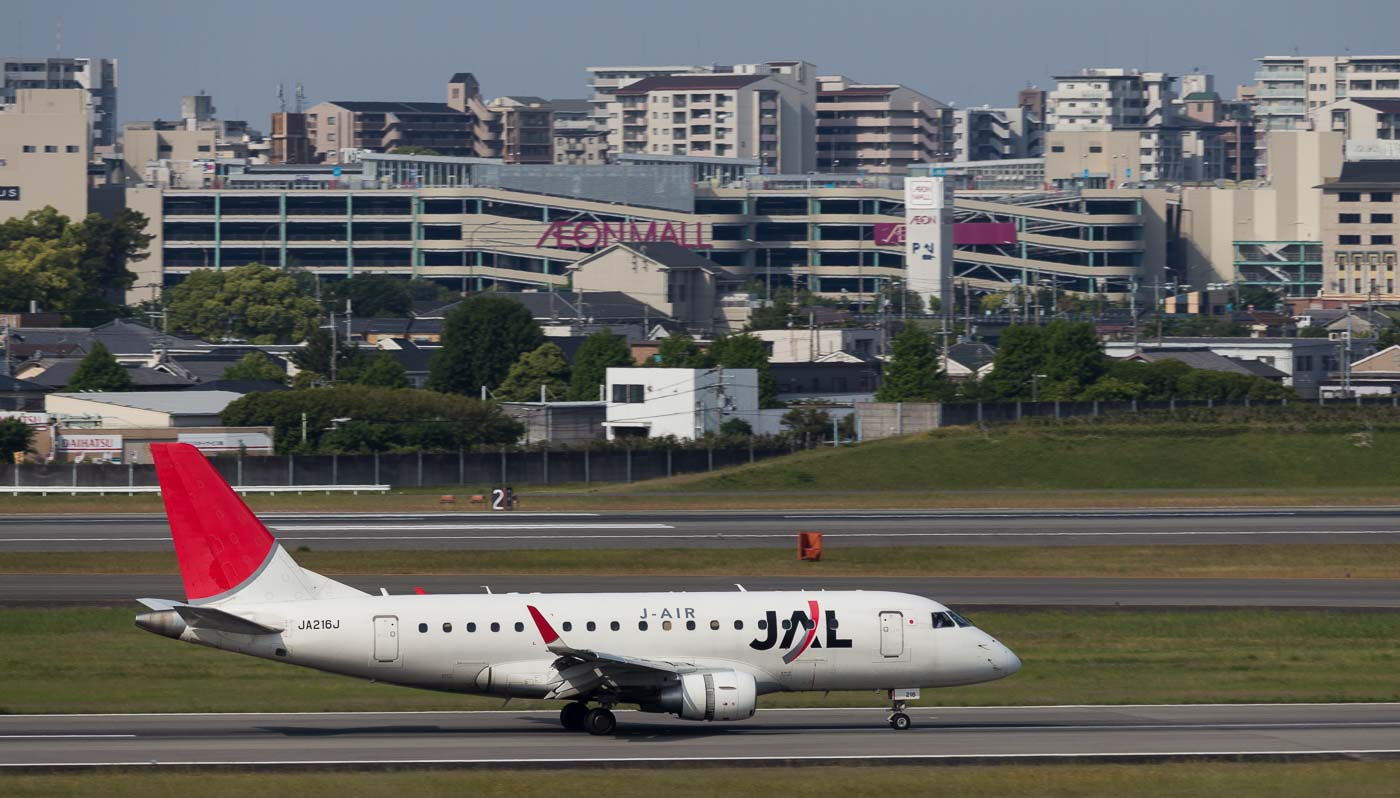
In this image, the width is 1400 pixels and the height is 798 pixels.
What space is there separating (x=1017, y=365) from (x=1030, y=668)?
98.0m

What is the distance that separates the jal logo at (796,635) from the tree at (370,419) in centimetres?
8164

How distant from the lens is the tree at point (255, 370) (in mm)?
153375

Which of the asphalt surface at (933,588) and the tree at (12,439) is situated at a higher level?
the tree at (12,439)

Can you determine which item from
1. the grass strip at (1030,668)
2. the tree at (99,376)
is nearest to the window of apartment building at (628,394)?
the tree at (99,376)

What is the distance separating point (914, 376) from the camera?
141 metres

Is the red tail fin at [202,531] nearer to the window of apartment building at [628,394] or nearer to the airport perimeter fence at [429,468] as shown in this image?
the airport perimeter fence at [429,468]

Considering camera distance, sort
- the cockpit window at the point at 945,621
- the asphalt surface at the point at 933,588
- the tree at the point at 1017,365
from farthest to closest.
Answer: the tree at the point at 1017,365 → the asphalt surface at the point at 933,588 → the cockpit window at the point at 945,621

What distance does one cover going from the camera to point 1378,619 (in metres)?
56.5

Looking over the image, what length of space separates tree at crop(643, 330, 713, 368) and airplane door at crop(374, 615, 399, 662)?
111m

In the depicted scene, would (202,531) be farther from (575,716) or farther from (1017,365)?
(1017,365)

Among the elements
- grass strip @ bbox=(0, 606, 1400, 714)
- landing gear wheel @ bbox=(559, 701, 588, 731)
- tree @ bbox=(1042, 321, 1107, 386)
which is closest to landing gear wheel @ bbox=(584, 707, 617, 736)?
landing gear wheel @ bbox=(559, 701, 588, 731)

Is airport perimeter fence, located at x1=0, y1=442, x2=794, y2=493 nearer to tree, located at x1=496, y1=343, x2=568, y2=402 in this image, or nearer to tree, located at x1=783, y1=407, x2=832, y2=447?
tree, located at x1=783, y1=407, x2=832, y2=447

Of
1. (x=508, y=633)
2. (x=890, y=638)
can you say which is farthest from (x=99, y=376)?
(x=890, y=638)

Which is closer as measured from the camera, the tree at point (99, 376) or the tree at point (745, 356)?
the tree at point (99, 376)
